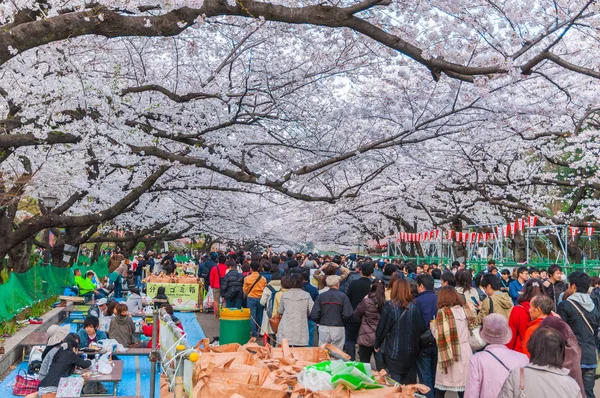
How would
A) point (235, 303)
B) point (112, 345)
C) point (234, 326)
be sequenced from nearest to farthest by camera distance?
1. point (112, 345)
2. point (234, 326)
3. point (235, 303)

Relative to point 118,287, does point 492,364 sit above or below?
below

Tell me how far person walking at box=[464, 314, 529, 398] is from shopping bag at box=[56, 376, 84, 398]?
4928 mm

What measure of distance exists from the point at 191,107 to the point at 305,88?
2.76 meters

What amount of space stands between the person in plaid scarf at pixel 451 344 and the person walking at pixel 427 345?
255mm

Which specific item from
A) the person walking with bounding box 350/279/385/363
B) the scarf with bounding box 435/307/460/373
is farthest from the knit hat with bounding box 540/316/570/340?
the person walking with bounding box 350/279/385/363

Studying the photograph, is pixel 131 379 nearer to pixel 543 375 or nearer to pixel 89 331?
pixel 89 331

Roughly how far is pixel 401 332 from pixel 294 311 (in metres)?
2.54

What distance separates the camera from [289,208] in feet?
141

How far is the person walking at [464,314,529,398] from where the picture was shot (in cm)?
486

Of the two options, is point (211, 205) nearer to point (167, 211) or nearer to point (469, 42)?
point (167, 211)

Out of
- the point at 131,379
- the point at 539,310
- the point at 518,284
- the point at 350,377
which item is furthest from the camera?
the point at 518,284

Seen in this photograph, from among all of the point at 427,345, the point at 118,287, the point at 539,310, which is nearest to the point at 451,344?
the point at 427,345

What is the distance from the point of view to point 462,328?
277 inches

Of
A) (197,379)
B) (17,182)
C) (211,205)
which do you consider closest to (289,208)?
(211,205)
